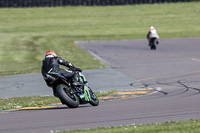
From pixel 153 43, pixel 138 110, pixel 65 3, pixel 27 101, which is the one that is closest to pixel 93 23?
pixel 65 3

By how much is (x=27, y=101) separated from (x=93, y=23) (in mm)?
35894

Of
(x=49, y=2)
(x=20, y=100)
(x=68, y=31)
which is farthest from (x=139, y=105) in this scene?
(x=49, y=2)

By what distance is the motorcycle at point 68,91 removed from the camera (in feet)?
35.9

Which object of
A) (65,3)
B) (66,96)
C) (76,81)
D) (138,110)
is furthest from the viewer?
(65,3)

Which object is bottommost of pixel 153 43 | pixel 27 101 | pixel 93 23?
pixel 93 23

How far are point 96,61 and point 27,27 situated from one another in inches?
1012

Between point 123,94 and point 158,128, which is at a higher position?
point 158,128

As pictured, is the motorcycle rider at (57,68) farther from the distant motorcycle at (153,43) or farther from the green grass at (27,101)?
the distant motorcycle at (153,43)

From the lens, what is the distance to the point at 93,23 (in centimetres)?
4862

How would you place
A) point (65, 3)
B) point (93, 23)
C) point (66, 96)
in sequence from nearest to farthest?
point (66, 96) < point (93, 23) < point (65, 3)

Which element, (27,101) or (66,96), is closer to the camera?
Answer: (66,96)

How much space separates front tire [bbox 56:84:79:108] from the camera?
1091cm

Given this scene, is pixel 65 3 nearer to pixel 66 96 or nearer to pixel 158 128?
pixel 66 96

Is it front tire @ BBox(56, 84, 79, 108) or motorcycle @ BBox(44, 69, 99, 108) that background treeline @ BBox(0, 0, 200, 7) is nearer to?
motorcycle @ BBox(44, 69, 99, 108)
